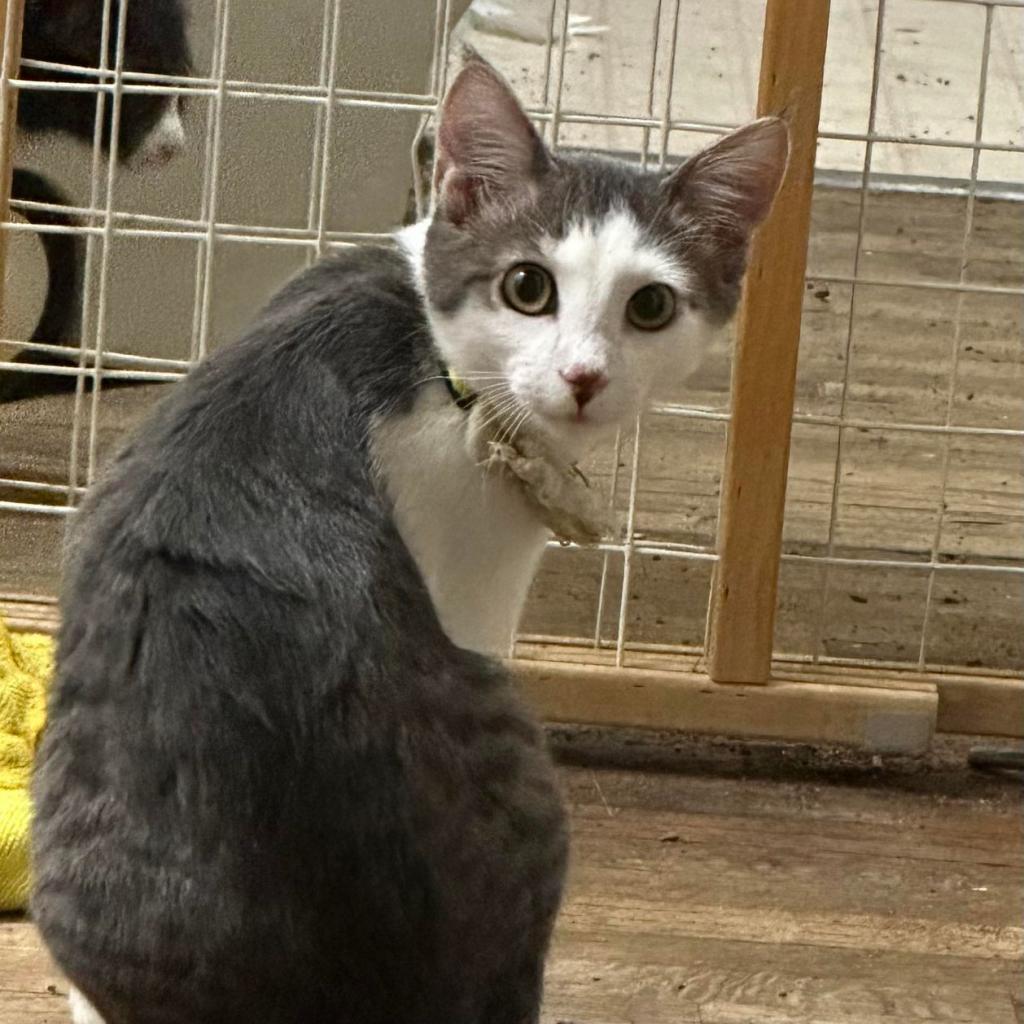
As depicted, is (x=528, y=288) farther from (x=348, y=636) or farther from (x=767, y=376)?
(x=767, y=376)

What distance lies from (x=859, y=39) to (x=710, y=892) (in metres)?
1.14

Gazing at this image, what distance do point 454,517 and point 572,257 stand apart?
0.68 feet

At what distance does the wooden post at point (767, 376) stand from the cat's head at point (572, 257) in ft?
1.48

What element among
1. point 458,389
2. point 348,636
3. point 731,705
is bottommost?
point 731,705

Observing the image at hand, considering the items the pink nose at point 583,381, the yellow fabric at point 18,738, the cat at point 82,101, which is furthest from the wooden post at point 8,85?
the pink nose at point 583,381

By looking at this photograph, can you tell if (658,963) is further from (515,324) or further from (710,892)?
(515,324)

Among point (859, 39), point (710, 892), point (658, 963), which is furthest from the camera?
point (859, 39)

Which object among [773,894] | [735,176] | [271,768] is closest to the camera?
[271,768]

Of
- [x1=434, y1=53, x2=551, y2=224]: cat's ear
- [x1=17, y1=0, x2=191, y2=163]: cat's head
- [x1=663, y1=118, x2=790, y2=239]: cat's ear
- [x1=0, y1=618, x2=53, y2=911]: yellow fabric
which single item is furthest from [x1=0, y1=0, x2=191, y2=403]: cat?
[x1=663, y1=118, x2=790, y2=239]: cat's ear

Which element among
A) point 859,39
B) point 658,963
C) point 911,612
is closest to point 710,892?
point 658,963

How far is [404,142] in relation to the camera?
1.63 m

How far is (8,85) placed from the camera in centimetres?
159

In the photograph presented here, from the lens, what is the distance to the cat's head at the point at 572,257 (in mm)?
1044

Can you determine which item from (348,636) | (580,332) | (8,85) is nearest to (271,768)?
(348,636)
